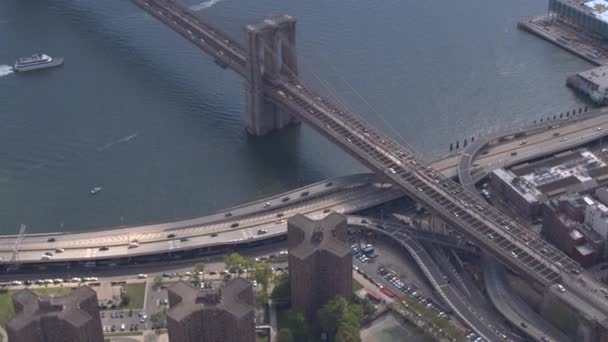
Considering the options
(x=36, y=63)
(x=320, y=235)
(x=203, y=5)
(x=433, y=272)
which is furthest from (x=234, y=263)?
(x=203, y=5)

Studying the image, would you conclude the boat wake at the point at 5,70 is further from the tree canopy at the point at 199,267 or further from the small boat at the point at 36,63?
the tree canopy at the point at 199,267

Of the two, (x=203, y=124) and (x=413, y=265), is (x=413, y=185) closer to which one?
(x=413, y=265)

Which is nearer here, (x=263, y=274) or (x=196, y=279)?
A: (x=263, y=274)

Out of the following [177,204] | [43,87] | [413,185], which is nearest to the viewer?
[413,185]

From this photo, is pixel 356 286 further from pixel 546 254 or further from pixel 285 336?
pixel 546 254

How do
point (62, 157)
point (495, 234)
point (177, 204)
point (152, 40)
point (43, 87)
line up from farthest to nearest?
point (152, 40) < point (43, 87) < point (62, 157) < point (177, 204) < point (495, 234)

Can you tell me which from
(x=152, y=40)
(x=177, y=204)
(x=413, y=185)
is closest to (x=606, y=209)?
(x=413, y=185)
